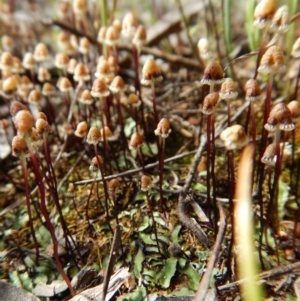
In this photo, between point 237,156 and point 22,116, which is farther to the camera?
point 237,156

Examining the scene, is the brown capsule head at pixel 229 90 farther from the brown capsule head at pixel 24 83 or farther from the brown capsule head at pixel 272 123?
the brown capsule head at pixel 24 83

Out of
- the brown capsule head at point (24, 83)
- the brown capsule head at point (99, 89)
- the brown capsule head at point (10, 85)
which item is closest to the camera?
the brown capsule head at point (99, 89)

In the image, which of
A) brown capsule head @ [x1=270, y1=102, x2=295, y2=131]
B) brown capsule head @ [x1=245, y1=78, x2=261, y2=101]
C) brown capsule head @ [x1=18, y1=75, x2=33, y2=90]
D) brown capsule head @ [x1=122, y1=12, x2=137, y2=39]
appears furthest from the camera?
brown capsule head @ [x1=18, y1=75, x2=33, y2=90]

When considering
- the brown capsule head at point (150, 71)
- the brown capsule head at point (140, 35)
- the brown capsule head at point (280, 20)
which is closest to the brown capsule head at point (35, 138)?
the brown capsule head at point (150, 71)

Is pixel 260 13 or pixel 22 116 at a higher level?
pixel 260 13

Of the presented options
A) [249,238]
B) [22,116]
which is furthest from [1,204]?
[249,238]

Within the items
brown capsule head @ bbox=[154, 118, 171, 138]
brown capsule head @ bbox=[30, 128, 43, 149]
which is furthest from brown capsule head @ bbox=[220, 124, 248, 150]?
brown capsule head @ bbox=[30, 128, 43, 149]

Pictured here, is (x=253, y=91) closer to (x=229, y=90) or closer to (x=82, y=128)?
(x=229, y=90)

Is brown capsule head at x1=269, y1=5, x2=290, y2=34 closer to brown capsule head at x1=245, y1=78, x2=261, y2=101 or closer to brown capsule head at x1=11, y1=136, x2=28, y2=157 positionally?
brown capsule head at x1=245, y1=78, x2=261, y2=101

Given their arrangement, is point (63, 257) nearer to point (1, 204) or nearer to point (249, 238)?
point (1, 204)
